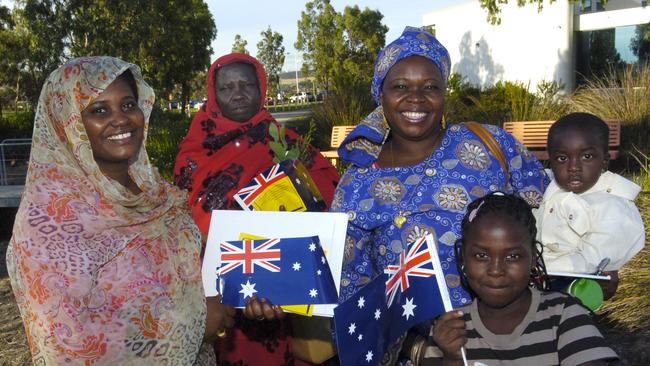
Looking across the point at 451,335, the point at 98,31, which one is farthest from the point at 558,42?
the point at 451,335

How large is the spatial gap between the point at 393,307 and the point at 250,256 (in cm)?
61

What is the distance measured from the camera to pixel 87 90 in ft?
8.44

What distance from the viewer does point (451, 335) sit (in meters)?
2.25

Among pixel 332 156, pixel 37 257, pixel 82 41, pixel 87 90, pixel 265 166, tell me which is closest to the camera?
pixel 37 257

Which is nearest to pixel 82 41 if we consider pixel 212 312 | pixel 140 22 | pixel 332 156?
pixel 140 22

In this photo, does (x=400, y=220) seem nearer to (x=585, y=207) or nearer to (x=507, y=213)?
(x=507, y=213)

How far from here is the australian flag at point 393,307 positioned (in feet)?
7.83

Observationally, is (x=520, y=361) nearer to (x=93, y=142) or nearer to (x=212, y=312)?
(x=212, y=312)

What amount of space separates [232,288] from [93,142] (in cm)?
81

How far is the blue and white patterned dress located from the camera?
269 cm

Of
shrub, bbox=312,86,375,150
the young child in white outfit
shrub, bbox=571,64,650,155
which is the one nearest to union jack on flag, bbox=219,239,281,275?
the young child in white outfit

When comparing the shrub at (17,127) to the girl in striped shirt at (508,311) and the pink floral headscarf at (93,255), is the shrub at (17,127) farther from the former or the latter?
the girl in striped shirt at (508,311)

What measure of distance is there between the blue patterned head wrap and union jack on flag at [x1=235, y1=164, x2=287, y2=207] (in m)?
0.64

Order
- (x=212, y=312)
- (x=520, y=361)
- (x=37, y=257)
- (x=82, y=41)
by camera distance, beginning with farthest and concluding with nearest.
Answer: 1. (x=82, y=41)
2. (x=212, y=312)
3. (x=37, y=257)
4. (x=520, y=361)
